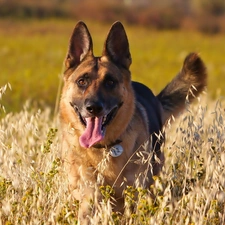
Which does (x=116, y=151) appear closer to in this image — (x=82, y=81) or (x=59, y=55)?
(x=82, y=81)

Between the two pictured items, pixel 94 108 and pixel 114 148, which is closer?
pixel 94 108

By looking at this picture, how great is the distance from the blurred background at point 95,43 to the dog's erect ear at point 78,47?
108cm

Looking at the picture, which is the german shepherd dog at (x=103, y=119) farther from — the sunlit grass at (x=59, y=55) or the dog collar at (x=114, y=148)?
the sunlit grass at (x=59, y=55)

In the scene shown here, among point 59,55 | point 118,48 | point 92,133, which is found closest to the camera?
point 92,133

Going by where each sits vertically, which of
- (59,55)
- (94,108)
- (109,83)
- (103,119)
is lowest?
(59,55)

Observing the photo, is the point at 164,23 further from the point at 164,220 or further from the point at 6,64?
the point at 164,220

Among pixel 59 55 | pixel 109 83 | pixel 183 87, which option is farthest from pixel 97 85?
pixel 59 55

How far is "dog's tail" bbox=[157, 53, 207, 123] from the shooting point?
23.7 ft

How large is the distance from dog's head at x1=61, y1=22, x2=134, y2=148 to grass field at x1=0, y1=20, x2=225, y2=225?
32 cm

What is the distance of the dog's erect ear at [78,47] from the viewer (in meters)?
5.84

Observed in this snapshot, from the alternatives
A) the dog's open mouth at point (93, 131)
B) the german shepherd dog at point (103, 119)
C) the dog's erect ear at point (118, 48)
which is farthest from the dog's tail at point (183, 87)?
the dog's open mouth at point (93, 131)

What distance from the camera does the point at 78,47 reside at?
5.93 metres

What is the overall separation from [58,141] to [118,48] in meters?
1.00

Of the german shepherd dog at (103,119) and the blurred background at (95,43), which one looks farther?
the blurred background at (95,43)
